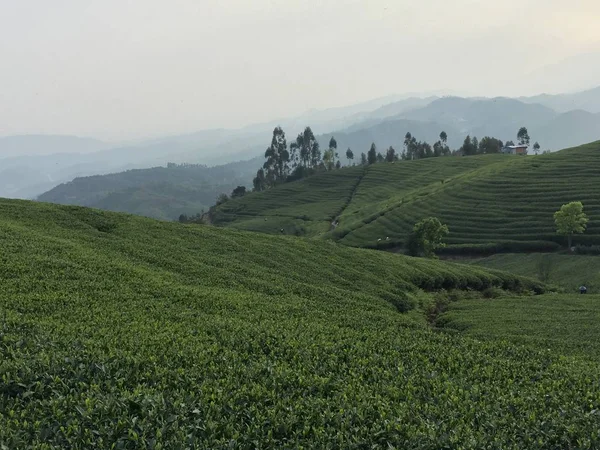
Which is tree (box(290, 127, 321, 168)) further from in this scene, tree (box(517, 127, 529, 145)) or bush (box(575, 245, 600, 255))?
bush (box(575, 245, 600, 255))

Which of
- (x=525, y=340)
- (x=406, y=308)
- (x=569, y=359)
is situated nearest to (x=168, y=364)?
(x=569, y=359)

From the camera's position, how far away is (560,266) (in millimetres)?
67375

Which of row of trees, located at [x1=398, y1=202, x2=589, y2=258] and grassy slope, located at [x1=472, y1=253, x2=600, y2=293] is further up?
row of trees, located at [x1=398, y1=202, x2=589, y2=258]

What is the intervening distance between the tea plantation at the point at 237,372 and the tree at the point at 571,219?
207 feet

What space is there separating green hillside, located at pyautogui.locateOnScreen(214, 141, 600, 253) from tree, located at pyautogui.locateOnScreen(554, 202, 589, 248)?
423 centimetres

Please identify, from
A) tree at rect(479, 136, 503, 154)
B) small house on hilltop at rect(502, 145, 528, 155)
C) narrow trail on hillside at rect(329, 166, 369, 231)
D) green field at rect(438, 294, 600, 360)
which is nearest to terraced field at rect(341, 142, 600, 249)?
narrow trail on hillside at rect(329, 166, 369, 231)

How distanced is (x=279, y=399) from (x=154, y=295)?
1174 cm

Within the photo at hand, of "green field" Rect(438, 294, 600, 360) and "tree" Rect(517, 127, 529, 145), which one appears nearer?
"green field" Rect(438, 294, 600, 360)

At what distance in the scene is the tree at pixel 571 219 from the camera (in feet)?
237

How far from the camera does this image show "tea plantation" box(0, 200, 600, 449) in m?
9.34

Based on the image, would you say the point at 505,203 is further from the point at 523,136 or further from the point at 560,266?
the point at 523,136

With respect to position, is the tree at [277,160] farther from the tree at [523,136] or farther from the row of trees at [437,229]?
the row of trees at [437,229]

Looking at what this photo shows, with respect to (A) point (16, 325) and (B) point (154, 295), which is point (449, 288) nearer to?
(B) point (154, 295)

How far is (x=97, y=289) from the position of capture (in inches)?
776
